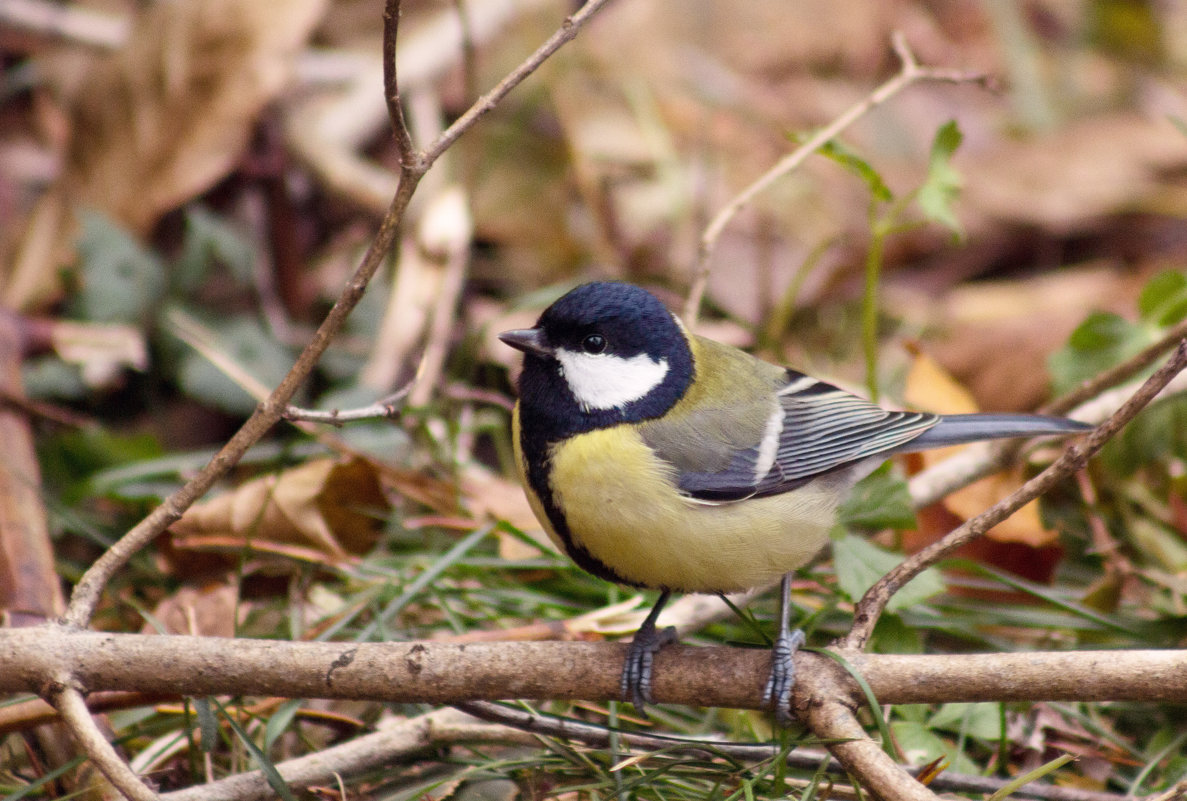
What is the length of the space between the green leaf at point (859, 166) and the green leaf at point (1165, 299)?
0.86 meters

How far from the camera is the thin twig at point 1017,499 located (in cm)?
176

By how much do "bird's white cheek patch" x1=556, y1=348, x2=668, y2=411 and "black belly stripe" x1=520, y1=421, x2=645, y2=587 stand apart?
0.14 m

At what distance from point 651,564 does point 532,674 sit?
0.33 m

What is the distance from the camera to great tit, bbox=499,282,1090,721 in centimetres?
214

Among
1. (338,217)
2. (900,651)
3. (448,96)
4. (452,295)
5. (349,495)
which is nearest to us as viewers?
(900,651)

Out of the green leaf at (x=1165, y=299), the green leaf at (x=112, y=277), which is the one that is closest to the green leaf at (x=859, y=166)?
the green leaf at (x=1165, y=299)

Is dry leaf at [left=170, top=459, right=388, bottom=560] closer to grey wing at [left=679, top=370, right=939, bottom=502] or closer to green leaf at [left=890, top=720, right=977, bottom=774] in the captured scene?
grey wing at [left=679, top=370, right=939, bottom=502]

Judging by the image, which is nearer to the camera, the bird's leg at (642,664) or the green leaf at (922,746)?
the bird's leg at (642,664)

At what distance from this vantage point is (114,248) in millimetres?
3703

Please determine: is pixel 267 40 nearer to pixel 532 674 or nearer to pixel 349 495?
pixel 349 495

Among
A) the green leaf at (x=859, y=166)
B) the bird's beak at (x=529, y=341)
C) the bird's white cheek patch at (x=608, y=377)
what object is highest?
the green leaf at (x=859, y=166)

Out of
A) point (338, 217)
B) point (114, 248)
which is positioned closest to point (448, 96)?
point (338, 217)

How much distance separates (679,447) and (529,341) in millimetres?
397

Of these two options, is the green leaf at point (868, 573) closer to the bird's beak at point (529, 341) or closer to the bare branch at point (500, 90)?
the bird's beak at point (529, 341)
